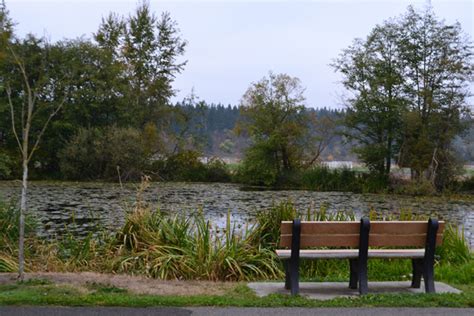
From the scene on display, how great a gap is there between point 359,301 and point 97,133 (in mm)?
26052

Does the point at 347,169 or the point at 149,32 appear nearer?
the point at 347,169

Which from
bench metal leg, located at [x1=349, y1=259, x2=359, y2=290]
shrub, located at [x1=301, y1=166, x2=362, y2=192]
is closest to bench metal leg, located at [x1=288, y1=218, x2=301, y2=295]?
bench metal leg, located at [x1=349, y1=259, x2=359, y2=290]

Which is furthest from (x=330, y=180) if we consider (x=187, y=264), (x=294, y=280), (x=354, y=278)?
(x=294, y=280)

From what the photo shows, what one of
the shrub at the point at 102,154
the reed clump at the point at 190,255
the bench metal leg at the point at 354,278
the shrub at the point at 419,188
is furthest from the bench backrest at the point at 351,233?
the shrub at the point at 102,154

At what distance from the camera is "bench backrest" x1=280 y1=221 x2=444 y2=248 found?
18.7 feet

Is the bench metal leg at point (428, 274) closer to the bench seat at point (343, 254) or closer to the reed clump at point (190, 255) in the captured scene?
the bench seat at point (343, 254)

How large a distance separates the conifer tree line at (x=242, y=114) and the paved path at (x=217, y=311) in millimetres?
21070

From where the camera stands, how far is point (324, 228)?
18.8 ft

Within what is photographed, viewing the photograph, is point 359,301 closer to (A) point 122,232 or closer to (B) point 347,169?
(A) point 122,232

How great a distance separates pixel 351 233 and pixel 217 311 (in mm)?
1736

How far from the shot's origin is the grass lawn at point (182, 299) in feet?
16.4

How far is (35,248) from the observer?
873 centimetres

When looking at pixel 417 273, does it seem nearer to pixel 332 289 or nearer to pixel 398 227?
pixel 398 227

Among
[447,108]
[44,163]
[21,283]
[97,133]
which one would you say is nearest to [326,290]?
[21,283]
